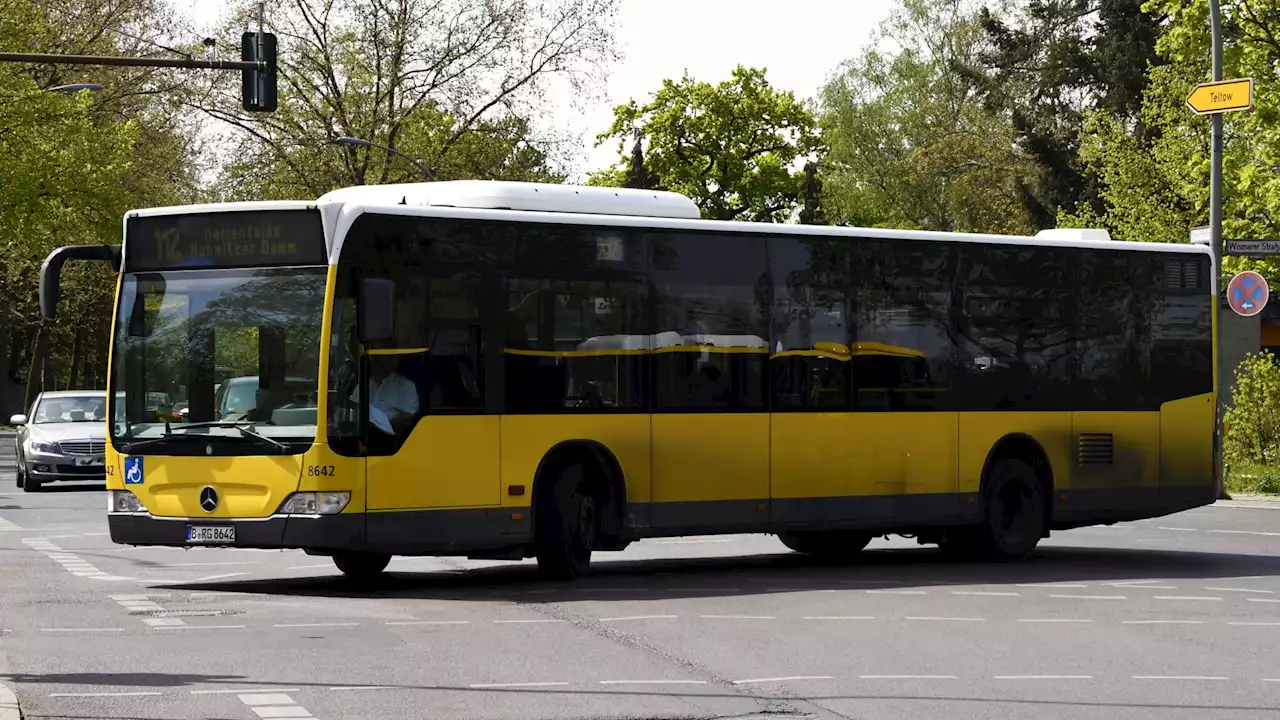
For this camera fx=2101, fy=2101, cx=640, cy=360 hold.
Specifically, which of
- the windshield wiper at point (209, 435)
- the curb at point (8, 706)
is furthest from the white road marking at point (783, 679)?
the windshield wiper at point (209, 435)

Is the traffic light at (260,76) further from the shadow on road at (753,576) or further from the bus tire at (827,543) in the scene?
the bus tire at (827,543)

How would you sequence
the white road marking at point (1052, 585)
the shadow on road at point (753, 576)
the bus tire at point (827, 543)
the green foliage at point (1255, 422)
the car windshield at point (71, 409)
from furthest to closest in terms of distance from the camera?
the car windshield at point (71, 409)
the green foliage at point (1255, 422)
the bus tire at point (827, 543)
the white road marking at point (1052, 585)
the shadow on road at point (753, 576)

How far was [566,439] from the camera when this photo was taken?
1583 cm

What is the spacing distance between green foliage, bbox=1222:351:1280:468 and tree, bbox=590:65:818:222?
51.7 m

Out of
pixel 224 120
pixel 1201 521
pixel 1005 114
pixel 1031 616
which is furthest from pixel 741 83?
pixel 1031 616

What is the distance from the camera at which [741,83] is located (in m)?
84.8

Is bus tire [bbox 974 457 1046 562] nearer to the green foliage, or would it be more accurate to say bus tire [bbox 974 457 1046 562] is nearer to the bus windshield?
the bus windshield

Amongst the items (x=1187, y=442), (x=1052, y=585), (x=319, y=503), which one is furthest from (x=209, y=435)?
(x=1187, y=442)

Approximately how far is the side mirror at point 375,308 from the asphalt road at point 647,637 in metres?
1.89

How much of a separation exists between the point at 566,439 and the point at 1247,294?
54.9ft

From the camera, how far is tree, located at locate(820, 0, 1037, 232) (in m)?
70.1

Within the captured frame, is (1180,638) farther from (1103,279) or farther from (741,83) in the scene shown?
(741,83)

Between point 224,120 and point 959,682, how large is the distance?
157ft

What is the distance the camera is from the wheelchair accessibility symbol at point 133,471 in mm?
15234
